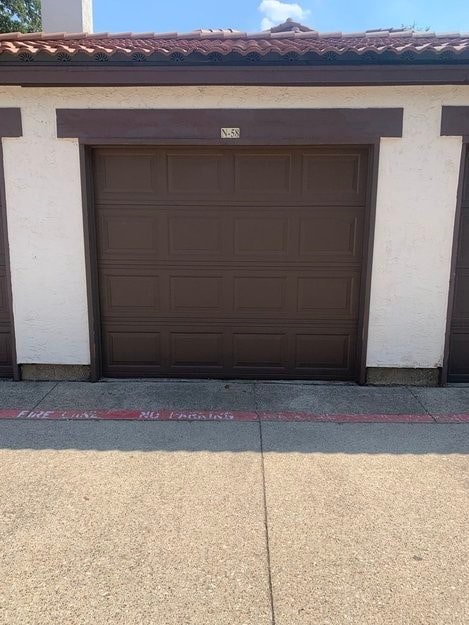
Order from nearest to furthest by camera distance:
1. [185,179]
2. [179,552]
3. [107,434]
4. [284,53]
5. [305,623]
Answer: [305,623]
[179,552]
[107,434]
[284,53]
[185,179]

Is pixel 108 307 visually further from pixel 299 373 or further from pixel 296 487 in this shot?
pixel 296 487

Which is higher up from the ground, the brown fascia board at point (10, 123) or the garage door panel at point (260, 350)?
the brown fascia board at point (10, 123)

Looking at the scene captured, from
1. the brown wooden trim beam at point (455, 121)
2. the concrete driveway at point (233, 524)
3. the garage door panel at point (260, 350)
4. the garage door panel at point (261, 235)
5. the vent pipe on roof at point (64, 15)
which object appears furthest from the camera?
the vent pipe on roof at point (64, 15)

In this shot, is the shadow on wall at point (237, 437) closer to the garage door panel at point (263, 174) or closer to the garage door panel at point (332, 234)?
the garage door panel at point (332, 234)

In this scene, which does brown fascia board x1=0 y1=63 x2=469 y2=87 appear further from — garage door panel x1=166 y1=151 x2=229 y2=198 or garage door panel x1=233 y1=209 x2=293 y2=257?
garage door panel x1=233 y1=209 x2=293 y2=257

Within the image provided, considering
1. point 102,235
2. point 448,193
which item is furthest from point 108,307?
point 448,193

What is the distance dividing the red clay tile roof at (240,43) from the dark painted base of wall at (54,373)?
3.13 metres

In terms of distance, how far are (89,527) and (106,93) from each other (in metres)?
3.99

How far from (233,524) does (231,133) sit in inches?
143

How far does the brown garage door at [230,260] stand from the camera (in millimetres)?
5078

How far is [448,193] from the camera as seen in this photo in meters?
4.88

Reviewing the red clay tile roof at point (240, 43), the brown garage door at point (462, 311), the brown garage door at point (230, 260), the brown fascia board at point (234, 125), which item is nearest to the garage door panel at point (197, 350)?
the brown garage door at point (230, 260)

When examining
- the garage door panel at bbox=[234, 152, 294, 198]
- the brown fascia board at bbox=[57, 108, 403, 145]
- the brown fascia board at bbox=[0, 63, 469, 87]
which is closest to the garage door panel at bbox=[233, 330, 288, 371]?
the garage door panel at bbox=[234, 152, 294, 198]

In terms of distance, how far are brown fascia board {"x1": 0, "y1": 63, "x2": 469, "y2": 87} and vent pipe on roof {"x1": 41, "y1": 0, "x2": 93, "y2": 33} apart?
309 cm
